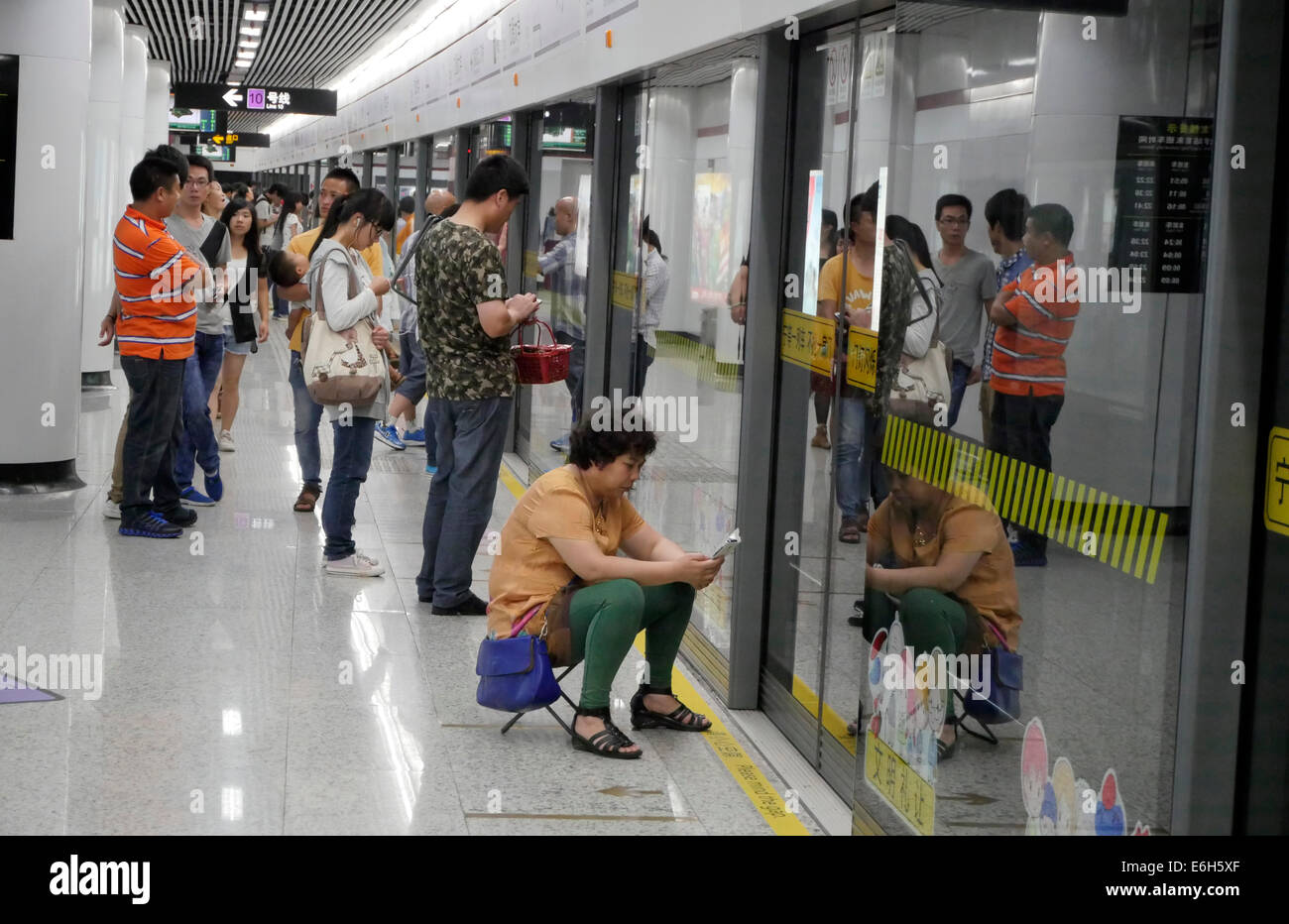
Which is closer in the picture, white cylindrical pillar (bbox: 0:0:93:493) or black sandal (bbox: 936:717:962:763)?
black sandal (bbox: 936:717:962:763)

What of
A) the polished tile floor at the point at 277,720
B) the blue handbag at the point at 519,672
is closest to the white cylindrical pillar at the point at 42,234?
the polished tile floor at the point at 277,720

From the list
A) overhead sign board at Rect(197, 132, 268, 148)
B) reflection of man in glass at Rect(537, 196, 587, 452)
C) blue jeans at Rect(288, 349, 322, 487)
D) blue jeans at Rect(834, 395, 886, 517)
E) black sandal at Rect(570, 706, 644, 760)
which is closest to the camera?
blue jeans at Rect(834, 395, 886, 517)

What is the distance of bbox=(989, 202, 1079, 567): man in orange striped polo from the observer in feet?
8.45

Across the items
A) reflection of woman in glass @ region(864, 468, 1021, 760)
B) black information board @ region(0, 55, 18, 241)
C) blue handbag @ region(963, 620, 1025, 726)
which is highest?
black information board @ region(0, 55, 18, 241)

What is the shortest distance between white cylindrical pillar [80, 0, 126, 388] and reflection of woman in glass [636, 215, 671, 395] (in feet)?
20.1

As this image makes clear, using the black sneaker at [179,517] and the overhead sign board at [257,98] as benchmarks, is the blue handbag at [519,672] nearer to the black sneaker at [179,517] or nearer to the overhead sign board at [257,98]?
the black sneaker at [179,517]

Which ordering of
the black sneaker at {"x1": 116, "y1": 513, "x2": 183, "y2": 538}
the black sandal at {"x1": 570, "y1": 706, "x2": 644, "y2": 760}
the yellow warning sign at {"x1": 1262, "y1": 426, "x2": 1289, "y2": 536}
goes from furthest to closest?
the black sneaker at {"x1": 116, "y1": 513, "x2": 183, "y2": 538}
the black sandal at {"x1": 570, "y1": 706, "x2": 644, "y2": 760}
the yellow warning sign at {"x1": 1262, "y1": 426, "x2": 1289, "y2": 536}

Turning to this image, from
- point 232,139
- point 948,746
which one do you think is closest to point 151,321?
point 948,746

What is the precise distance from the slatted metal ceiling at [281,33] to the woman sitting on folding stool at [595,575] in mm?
9562

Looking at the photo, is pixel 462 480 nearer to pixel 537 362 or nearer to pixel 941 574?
pixel 537 362

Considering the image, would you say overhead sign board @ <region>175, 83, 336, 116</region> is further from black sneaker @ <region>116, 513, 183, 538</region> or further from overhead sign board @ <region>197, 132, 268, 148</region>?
black sneaker @ <region>116, 513, 183, 538</region>

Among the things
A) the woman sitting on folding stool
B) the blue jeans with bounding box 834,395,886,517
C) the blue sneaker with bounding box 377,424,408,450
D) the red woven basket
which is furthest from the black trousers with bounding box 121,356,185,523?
the blue jeans with bounding box 834,395,886,517

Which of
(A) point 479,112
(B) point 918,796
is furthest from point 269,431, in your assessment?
(B) point 918,796

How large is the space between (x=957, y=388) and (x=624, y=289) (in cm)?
408
